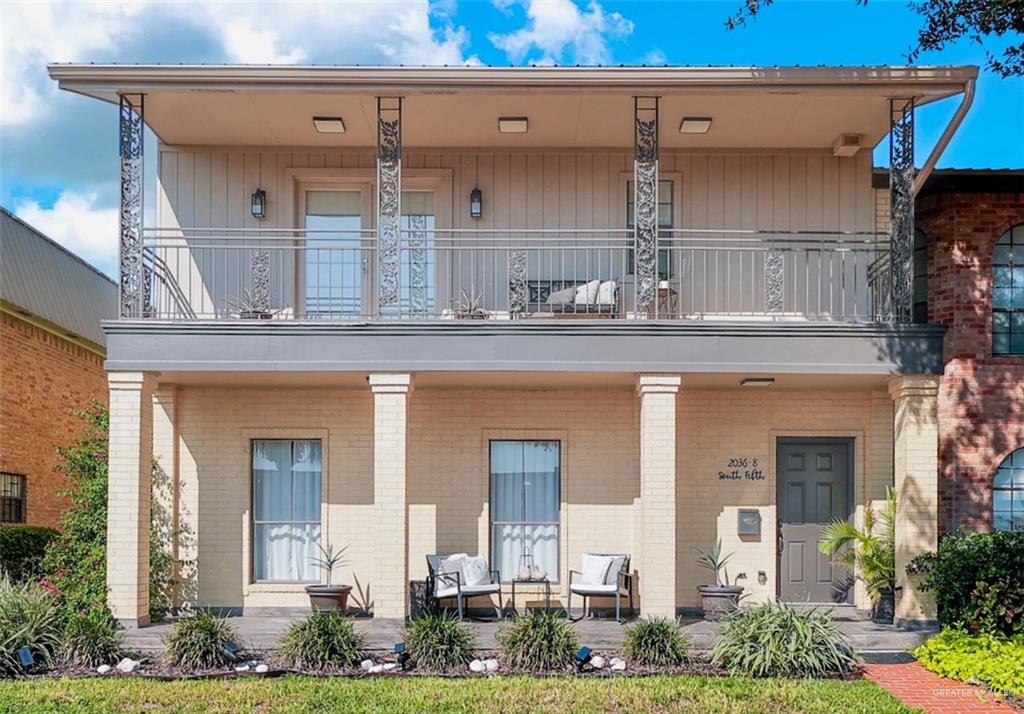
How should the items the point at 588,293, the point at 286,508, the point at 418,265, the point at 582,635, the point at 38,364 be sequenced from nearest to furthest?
the point at 582,635
the point at 588,293
the point at 286,508
the point at 418,265
the point at 38,364

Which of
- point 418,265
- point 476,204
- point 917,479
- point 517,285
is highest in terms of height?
point 476,204

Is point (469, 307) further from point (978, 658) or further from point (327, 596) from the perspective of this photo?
point (978, 658)

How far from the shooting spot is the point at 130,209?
1182 centimetres

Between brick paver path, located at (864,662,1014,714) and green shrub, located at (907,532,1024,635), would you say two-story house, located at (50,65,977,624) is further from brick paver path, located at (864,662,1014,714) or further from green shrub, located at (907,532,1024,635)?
brick paver path, located at (864,662,1014,714)

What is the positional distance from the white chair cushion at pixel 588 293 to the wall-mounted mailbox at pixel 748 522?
3302mm

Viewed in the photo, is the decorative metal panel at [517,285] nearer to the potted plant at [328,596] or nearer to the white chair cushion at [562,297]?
the white chair cushion at [562,297]

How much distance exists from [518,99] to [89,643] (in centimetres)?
721

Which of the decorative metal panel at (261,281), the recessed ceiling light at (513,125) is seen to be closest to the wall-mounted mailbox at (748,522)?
A: the recessed ceiling light at (513,125)

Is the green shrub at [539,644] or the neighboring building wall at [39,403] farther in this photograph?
the neighboring building wall at [39,403]

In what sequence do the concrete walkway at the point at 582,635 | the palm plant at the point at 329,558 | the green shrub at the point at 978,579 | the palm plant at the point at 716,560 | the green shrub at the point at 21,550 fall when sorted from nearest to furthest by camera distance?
the green shrub at the point at 978,579 < the concrete walkway at the point at 582,635 < the palm plant at the point at 716,560 < the palm plant at the point at 329,558 < the green shrub at the point at 21,550

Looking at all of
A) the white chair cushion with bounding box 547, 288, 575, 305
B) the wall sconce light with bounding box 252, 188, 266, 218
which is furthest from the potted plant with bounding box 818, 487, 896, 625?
the wall sconce light with bounding box 252, 188, 266, 218

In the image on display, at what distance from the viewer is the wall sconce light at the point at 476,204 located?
13820mm

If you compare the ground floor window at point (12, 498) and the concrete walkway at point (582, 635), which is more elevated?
the ground floor window at point (12, 498)

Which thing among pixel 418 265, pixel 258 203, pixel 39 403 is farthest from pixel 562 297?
pixel 39 403
